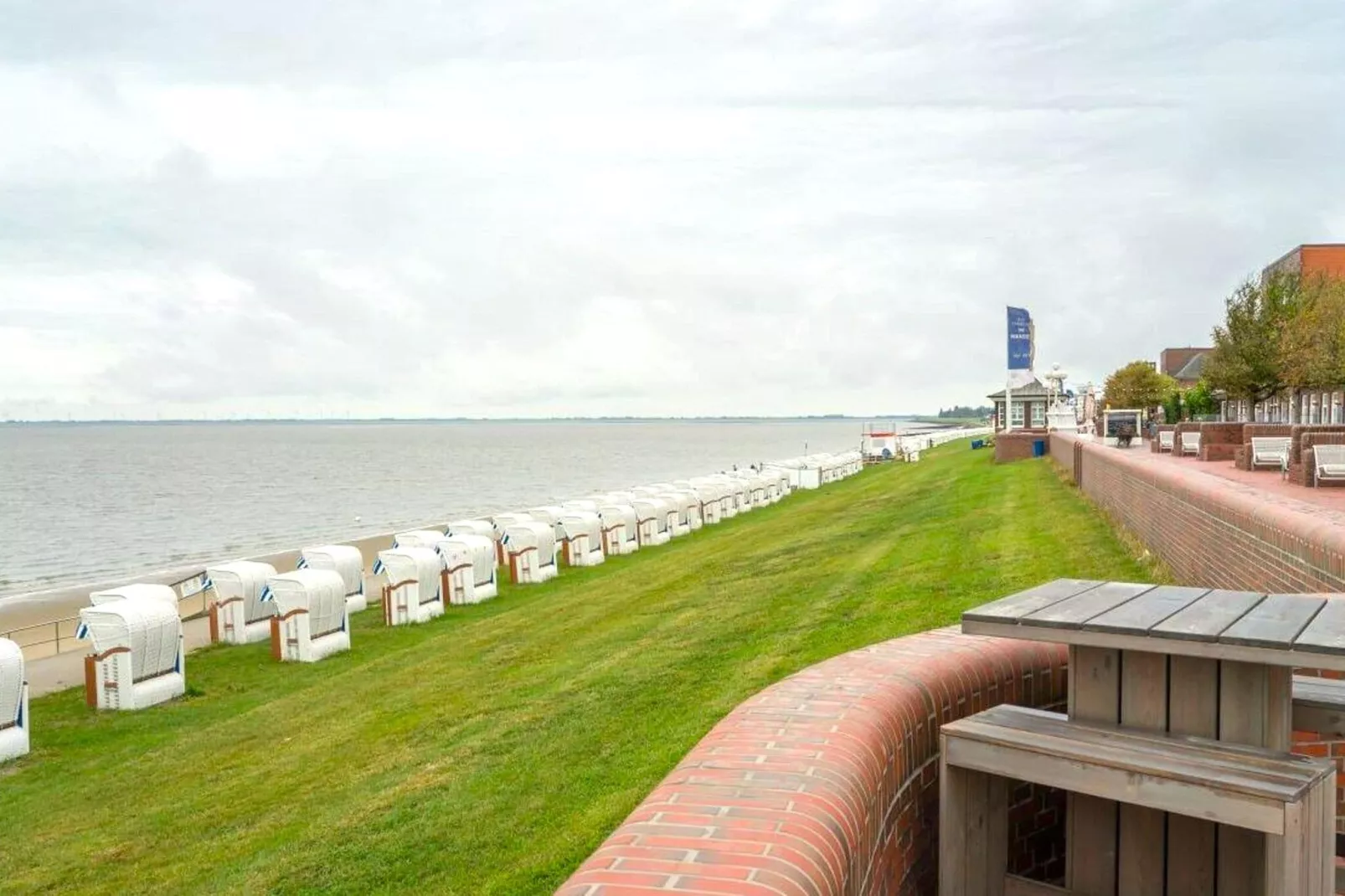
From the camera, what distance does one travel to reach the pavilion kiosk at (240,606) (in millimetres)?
17500

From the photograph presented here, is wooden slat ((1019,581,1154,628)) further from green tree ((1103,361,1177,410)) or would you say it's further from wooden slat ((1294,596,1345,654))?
green tree ((1103,361,1177,410))

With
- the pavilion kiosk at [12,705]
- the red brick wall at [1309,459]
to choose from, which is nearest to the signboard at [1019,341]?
the red brick wall at [1309,459]

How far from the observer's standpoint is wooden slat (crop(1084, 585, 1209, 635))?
3463 millimetres

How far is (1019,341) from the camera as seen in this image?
43688 millimetres

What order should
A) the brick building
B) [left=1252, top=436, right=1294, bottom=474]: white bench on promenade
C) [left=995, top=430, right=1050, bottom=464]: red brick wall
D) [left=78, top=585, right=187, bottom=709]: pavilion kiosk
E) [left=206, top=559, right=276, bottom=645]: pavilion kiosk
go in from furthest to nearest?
the brick building
[left=995, top=430, right=1050, bottom=464]: red brick wall
[left=1252, top=436, right=1294, bottom=474]: white bench on promenade
[left=206, top=559, right=276, bottom=645]: pavilion kiosk
[left=78, top=585, right=187, bottom=709]: pavilion kiosk

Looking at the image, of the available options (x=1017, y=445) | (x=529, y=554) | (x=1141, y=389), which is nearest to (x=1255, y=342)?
(x=1017, y=445)

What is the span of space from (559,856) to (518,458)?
417 ft

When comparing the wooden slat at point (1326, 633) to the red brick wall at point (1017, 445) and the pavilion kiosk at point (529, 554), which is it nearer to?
Answer: the pavilion kiosk at point (529, 554)

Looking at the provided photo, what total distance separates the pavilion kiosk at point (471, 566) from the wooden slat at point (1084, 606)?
667 inches

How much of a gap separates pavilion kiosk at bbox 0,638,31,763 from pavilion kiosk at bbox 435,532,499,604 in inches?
363

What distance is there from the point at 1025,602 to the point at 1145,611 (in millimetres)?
418

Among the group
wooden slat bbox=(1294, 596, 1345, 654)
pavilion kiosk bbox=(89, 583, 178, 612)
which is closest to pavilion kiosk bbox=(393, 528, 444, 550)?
pavilion kiosk bbox=(89, 583, 178, 612)

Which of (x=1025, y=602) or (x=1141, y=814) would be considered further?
(x=1025, y=602)

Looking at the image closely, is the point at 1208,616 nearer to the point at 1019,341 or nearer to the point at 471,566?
the point at 471,566
